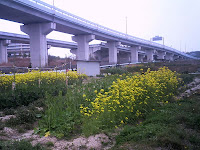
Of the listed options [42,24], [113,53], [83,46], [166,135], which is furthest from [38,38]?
[166,135]

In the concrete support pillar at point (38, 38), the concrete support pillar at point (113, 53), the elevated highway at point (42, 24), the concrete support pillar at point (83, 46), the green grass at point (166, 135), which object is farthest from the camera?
the concrete support pillar at point (113, 53)

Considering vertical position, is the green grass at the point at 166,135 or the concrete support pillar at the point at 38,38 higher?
the concrete support pillar at the point at 38,38

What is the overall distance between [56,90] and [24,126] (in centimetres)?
386

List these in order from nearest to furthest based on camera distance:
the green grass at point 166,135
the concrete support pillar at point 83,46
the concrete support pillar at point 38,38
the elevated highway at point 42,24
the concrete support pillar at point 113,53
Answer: the green grass at point 166,135
the elevated highway at point 42,24
the concrete support pillar at point 38,38
the concrete support pillar at point 83,46
the concrete support pillar at point 113,53

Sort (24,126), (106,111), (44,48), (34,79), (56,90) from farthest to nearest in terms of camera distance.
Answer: (44,48), (34,79), (56,90), (24,126), (106,111)

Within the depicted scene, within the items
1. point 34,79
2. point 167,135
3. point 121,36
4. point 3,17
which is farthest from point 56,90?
point 121,36

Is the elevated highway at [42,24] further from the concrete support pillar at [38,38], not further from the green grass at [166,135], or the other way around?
the green grass at [166,135]

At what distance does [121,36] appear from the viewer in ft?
147

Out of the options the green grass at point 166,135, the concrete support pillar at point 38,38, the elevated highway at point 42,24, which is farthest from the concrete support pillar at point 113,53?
the green grass at point 166,135

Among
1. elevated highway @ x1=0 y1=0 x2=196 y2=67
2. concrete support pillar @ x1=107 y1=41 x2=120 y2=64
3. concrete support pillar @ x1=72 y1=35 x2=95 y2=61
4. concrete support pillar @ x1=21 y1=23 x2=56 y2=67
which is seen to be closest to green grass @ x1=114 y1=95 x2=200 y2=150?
elevated highway @ x1=0 y1=0 x2=196 y2=67

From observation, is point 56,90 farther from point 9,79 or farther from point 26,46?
point 26,46

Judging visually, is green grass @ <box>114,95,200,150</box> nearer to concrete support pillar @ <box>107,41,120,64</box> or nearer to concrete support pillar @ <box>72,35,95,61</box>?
concrete support pillar @ <box>72,35,95,61</box>

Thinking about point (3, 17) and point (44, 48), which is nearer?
point (3, 17)

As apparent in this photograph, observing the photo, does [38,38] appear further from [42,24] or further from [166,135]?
[166,135]
